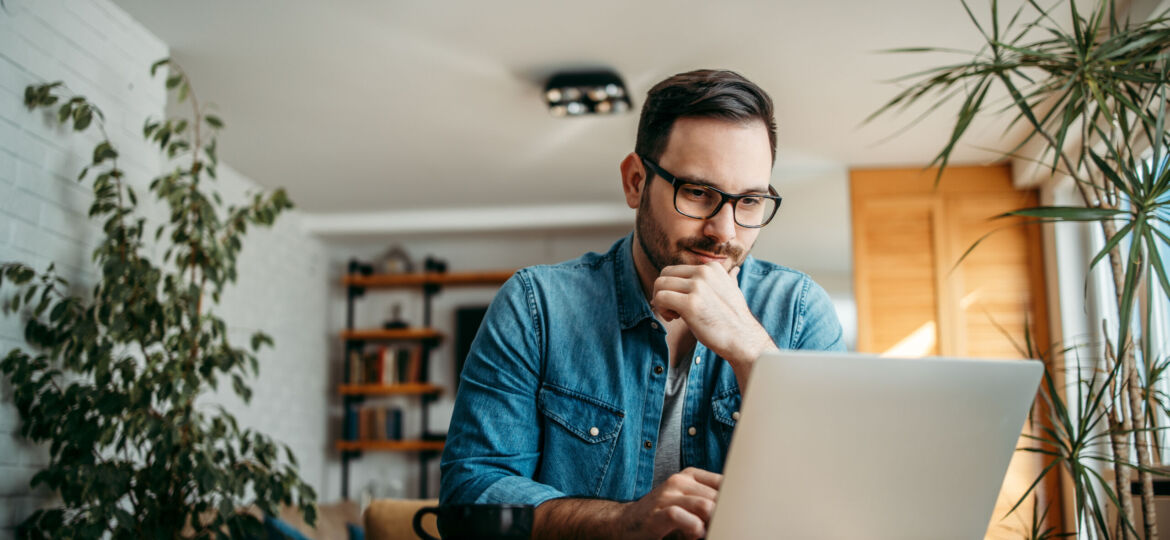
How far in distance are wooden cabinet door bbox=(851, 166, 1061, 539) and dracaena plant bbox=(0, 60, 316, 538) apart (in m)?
3.12

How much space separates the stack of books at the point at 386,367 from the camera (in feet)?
20.8

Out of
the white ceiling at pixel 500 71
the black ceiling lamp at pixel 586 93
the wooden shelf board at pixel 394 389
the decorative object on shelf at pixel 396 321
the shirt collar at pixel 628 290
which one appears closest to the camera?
the shirt collar at pixel 628 290

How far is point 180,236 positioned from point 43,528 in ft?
3.03

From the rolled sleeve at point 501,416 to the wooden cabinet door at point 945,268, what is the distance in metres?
3.81

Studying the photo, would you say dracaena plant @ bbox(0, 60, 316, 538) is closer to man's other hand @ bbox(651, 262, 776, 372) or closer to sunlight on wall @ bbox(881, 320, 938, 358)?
man's other hand @ bbox(651, 262, 776, 372)

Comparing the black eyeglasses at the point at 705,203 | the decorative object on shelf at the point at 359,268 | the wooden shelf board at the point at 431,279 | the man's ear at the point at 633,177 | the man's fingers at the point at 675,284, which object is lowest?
the man's fingers at the point at 675,284

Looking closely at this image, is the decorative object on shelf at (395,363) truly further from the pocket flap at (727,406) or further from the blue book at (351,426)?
the pocket flap at (727,406)

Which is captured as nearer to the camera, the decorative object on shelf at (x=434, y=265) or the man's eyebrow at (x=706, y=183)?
the man's eyebrow at (x=706, y=183)

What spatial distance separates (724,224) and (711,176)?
7 centimetres

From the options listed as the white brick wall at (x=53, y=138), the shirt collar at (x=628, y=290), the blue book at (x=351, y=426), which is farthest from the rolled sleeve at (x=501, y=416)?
the blue book at (x=351, y=426)

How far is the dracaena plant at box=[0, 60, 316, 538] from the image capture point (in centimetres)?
239

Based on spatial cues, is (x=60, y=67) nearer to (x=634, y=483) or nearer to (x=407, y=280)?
(x=634, y=483)

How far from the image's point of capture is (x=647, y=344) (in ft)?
4.24

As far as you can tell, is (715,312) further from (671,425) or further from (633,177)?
(633,177)
